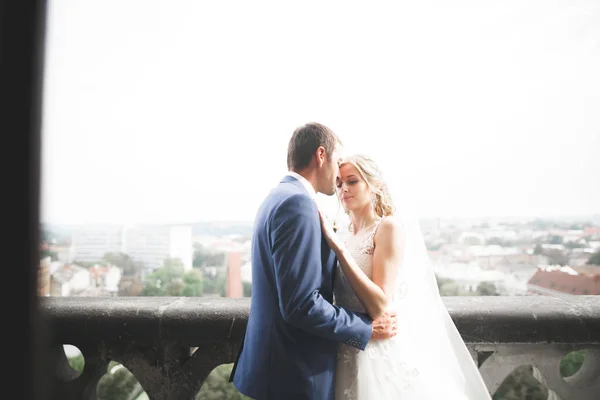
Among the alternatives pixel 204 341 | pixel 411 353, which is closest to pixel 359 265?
pixel 411 353

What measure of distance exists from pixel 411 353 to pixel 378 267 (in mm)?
460

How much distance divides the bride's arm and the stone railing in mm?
549

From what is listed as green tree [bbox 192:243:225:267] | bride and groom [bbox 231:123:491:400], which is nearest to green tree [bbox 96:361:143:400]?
bride and groom [bbox 231:123:491:400]

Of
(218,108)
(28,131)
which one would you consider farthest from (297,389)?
(218,108)

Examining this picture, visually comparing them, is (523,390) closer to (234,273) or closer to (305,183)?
(305,183)

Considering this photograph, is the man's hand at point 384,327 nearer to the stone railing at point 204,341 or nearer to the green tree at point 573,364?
the stone railing at point 204,341

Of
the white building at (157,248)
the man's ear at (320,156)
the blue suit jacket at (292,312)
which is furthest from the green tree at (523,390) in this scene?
the white building at (157,248)

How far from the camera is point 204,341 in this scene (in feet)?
7.05

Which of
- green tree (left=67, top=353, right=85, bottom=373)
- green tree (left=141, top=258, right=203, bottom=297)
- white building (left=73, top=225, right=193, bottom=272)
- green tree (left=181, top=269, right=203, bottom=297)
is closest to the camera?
green tree (left=67, top=353, right=85, bottom=373)

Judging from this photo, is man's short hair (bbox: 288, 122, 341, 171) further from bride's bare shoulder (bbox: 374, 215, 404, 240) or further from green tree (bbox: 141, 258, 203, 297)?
green tree (bbox: 141, 258, 203, 297)

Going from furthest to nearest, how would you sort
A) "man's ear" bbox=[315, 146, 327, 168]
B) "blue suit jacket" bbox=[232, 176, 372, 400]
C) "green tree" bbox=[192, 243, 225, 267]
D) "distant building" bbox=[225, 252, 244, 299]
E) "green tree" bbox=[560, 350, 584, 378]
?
"green tree" bbox=[192, 243, 225, 267] < "distant building" bbox=[225, 252, 244, 299] < "green tree" bbox=[560, 350, 584, 378] < "man's ear" bbox=[315, 146, 327, 168] < "blue suit jacket" bbox=[232, 176, 372, 400]

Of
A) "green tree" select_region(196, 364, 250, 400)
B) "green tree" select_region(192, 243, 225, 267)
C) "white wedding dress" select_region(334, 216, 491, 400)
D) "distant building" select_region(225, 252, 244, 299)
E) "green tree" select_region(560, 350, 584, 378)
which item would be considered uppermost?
"white wedding dress" select_region(334, 216, 491, 400)

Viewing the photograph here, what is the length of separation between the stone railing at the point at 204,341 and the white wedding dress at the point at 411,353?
0.20m

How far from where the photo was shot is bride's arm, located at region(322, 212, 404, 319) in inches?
68.9
